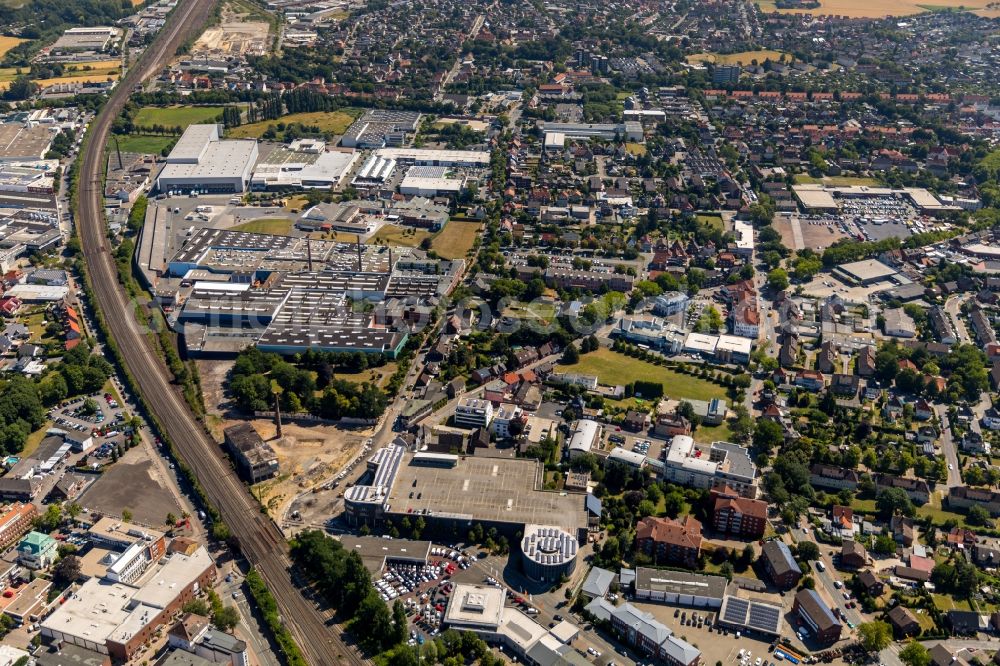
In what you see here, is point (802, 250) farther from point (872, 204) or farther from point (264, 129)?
point (264, 129)

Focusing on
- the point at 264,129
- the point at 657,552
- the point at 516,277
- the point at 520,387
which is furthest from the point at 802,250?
the point at 264,129

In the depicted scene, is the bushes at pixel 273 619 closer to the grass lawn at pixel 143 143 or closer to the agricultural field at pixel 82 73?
the grass lawn at pixel 143 143

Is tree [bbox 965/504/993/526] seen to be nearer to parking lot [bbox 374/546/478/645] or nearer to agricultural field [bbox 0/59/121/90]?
parking lot [bbox 374/546/478/645]

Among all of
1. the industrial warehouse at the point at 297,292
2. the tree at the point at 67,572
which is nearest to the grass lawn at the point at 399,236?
the industrial warehouse at the point at 297,292

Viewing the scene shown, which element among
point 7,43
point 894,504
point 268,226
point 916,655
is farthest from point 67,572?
point 7,43

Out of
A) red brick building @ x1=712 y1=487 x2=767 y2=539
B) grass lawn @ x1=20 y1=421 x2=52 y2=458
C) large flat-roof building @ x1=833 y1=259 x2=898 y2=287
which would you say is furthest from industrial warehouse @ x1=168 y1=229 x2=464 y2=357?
large flat-roof building @ x1=833 y1=259 x2=898 y2=287

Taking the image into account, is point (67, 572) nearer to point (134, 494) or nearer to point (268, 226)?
point (134, 494)
